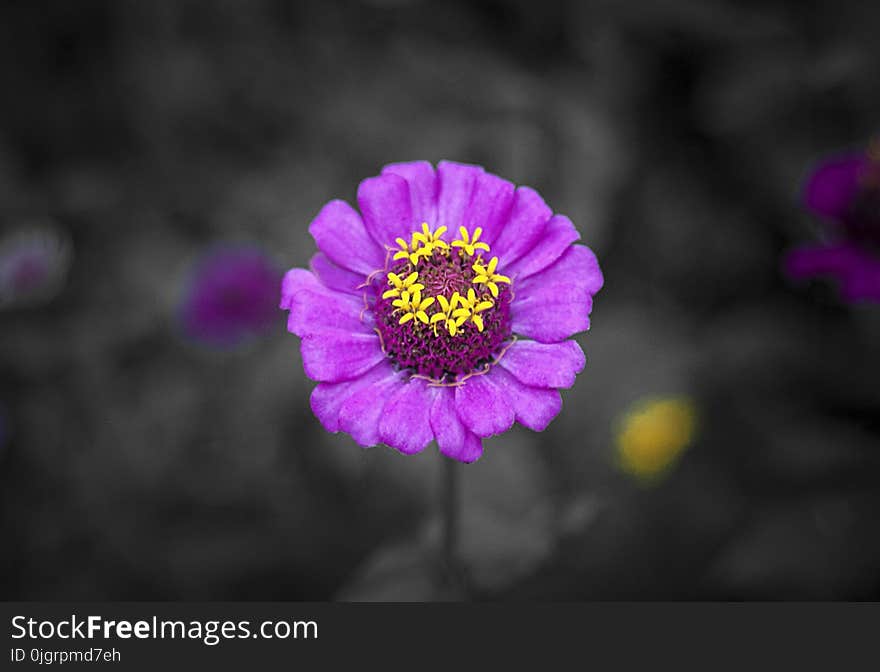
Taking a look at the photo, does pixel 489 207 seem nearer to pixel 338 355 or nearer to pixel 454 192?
pixel 454 192

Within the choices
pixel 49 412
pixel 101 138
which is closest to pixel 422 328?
pixel 49 412

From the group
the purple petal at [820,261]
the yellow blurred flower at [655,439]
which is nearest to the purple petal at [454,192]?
the purple petal at [820,261]

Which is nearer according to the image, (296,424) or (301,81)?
(296,424)

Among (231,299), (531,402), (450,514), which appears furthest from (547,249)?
(231,299)

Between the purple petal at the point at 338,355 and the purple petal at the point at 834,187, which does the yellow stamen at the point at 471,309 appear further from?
the purple petal at the point at 834,187

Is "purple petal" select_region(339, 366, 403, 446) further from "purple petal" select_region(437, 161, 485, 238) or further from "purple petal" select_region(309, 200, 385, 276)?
"purple petal" select_region(437, 161, 485, 238)

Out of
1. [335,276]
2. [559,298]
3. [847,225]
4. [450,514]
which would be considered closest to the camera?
[559,298]

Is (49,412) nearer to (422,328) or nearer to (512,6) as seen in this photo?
(422,328)
